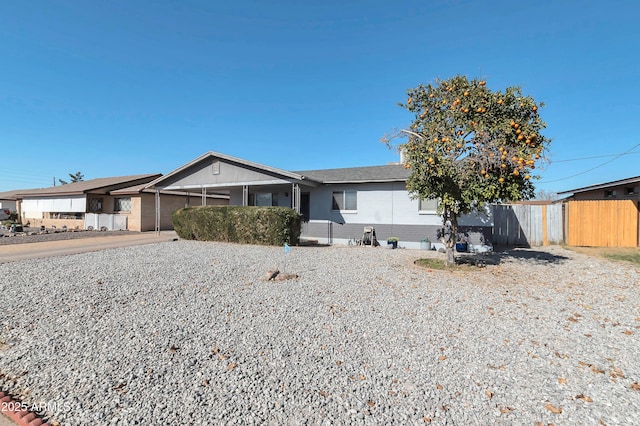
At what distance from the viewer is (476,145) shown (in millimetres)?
7418

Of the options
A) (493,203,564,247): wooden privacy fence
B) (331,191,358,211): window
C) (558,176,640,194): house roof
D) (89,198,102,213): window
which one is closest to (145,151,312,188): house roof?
(331,191,358,211): window

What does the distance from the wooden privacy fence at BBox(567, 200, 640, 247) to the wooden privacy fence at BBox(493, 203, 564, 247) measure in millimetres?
483

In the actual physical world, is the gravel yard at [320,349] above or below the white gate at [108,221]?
below

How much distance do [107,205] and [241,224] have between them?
16499mm

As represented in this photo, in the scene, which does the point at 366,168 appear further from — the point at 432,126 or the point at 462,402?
the point at 462,402

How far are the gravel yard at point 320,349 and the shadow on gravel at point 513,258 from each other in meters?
2.30

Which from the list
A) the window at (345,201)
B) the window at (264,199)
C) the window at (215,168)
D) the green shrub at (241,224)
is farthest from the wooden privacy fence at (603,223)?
the window at (215,168)

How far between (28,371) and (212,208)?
11.4 m

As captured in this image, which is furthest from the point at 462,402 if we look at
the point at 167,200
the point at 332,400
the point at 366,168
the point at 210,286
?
the point at 167,200

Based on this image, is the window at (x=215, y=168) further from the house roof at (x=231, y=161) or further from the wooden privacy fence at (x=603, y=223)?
the wooden privacy fence at (x=603, y=223)

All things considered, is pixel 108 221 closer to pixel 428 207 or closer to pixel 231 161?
pixel 231 161

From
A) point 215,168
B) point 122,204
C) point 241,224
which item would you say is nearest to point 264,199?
point 215,168

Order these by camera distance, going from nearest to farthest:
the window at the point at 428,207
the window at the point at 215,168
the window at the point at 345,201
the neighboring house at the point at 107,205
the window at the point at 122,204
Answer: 1. the window at the point at 428,207
2. the window at the point at 345,201
3. the window at the point at 215,168
4. the neighboring house at the point at 107,205
5. the window at the point at 122,204

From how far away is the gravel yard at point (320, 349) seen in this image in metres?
2.56
